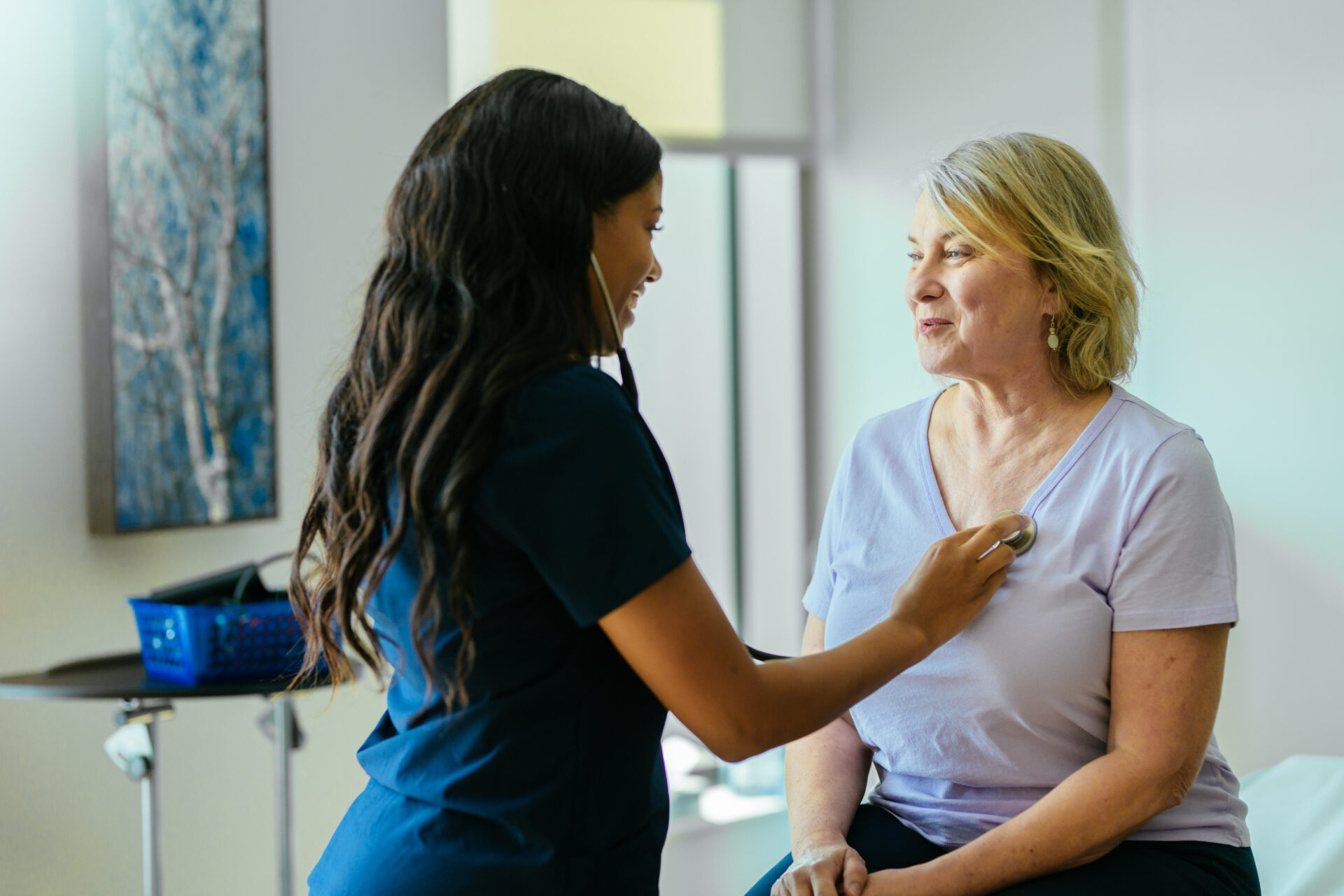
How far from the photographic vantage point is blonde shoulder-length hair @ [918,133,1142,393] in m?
1.48

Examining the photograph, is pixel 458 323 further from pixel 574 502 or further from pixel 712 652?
pixel 712 652

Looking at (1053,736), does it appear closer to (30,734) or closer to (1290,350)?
(1290,350)

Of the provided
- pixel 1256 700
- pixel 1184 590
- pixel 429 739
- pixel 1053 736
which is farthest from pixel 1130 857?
pixel 1256 700

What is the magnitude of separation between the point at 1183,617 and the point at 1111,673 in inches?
4.4

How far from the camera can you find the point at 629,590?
97 centimetres

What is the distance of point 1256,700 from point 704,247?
6.54 ft

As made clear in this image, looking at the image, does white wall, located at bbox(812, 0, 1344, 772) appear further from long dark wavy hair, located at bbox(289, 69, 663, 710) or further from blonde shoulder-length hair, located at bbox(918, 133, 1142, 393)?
long dark wavy hair, located at bbox(289, 69, 663, 710)

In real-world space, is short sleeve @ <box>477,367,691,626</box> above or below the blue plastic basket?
above

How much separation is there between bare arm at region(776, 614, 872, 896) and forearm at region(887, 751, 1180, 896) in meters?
0.07

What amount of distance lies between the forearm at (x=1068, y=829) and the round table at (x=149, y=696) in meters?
1.01

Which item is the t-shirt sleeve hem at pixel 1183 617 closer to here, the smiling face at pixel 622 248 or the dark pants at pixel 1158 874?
the dark pants at pixel 1158 874

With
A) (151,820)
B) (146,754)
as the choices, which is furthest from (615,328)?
(151,820)

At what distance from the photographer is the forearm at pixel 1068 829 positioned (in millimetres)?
1306

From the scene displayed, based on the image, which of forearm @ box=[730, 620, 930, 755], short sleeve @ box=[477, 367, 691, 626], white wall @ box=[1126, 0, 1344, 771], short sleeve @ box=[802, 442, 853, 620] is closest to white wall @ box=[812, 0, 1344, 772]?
white wall @ box=[1126, 0, 1344, 771]
